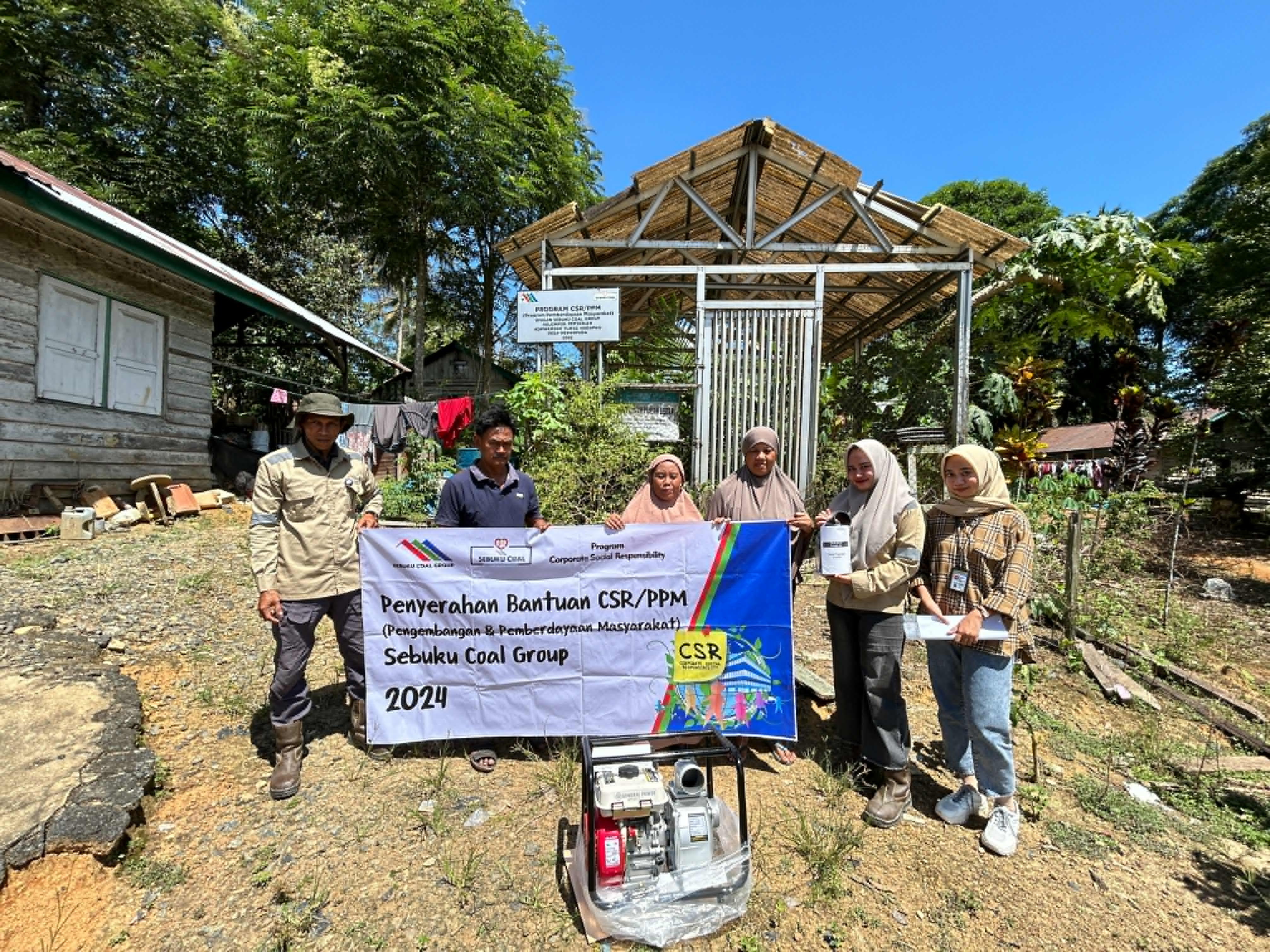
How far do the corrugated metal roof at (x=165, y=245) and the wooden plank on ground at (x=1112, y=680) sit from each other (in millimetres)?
10285

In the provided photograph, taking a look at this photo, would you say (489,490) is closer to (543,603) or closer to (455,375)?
(543,603)

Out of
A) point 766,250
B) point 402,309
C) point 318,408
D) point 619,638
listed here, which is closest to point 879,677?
point 619,638

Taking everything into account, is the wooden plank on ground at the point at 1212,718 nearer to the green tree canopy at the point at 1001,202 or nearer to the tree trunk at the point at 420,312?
the tree trunk at the point at 420,312

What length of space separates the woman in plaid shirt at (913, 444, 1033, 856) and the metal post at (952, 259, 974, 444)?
4.85 metres

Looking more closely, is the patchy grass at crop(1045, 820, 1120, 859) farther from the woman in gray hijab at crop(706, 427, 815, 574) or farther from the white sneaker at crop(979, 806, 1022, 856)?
the woman in gray hijab at crop(706, 427, 815, 574)

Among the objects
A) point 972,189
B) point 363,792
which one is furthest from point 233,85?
point 972,189

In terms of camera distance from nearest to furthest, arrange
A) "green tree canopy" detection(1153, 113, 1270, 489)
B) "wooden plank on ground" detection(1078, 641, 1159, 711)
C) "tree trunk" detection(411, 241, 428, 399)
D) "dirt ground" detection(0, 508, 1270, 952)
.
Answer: "dirt ground" detection(0, 508, 1270, 952) < "wooden plank on ground" detection(1078, 641, 1159, 711) < "green tree canopy" detection(1153, 113, 1270, 489) < "tree trunk" detection(411, 241, 428, 399)

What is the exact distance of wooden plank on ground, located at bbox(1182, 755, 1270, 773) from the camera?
10.8 feet

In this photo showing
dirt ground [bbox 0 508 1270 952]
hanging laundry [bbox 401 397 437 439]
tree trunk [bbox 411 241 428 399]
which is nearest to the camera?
dirt ground [bbox 0 508 1270 952]

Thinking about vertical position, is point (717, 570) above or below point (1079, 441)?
below

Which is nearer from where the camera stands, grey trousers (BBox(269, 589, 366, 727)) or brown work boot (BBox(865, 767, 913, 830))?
brown work boot (BBox(865, 767, 913, 830))

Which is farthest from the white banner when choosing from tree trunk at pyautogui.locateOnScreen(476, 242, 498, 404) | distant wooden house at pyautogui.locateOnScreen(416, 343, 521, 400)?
distant wooden house at pyautogui.locateOnScreen(416, 343, 521, 400)

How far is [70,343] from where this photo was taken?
22.8 feet

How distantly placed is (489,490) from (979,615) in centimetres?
246
